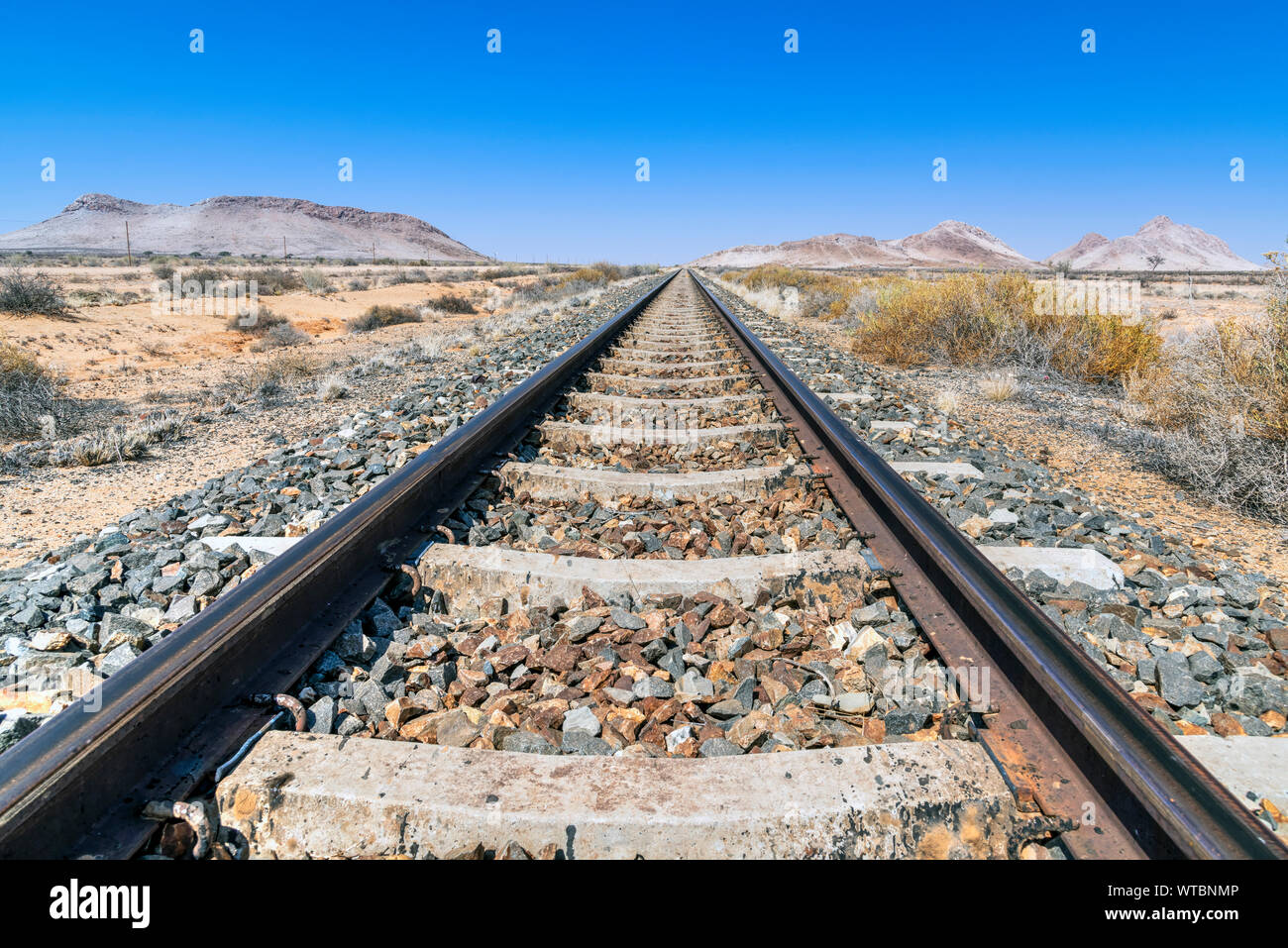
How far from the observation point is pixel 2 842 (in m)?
1.35

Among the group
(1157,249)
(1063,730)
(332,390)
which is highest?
(1157,249)

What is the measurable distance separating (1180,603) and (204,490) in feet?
15.9

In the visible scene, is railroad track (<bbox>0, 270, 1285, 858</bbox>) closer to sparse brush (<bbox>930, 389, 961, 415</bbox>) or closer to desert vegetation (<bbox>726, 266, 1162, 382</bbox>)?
sparse brush (<bbox>930, 389, 961, 415</bbox>)

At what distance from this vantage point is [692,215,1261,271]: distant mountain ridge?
139125 mm

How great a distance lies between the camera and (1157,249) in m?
144

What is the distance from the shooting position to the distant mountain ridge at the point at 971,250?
139 meters

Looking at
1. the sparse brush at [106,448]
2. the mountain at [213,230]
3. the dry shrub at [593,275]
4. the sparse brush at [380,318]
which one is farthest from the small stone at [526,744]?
the mountain at [213,230]

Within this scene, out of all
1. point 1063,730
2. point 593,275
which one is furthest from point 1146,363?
point 593,275

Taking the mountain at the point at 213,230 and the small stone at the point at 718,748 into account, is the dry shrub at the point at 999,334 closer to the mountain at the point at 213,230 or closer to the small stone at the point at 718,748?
the small stone at the point at 718,748

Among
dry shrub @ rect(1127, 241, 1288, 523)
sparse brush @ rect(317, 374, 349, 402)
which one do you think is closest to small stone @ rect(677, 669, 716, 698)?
dry shrub @ rect(1127, 241, 1288, 523)

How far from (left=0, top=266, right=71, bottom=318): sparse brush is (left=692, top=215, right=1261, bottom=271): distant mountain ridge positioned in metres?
132
